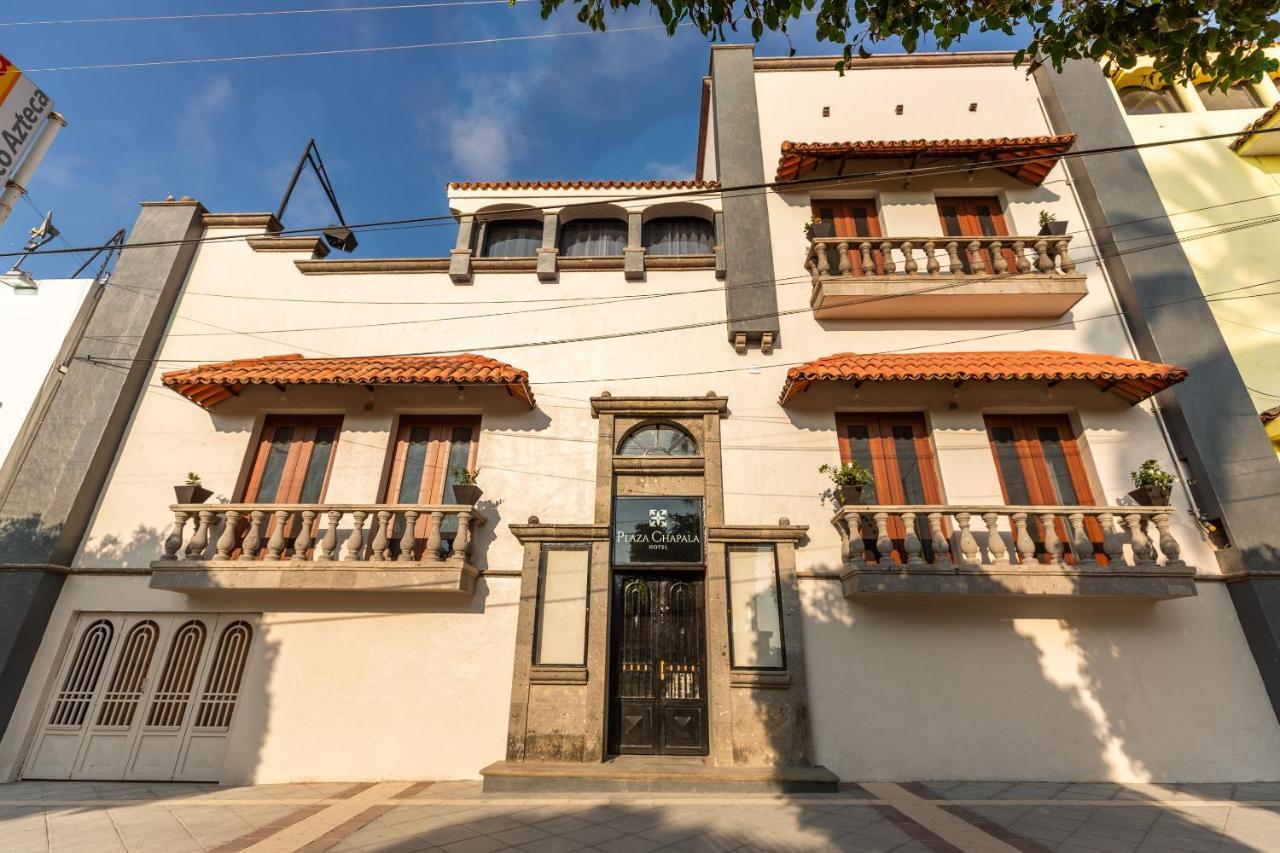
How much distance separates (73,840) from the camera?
5.33 meters

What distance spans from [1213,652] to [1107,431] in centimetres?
347

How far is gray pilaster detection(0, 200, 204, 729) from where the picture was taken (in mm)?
8359

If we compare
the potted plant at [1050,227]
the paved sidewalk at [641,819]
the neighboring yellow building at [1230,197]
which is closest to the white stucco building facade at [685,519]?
the potted plant at [1050,227]

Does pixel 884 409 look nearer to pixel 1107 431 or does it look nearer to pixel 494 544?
pixel 1107 431

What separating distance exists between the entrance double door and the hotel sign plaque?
28 cm

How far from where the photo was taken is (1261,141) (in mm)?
11117

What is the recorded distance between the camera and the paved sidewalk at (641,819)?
17.3 ft

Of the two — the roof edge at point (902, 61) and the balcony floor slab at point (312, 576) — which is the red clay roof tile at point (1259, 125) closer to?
the roof edge at point (902, 61)

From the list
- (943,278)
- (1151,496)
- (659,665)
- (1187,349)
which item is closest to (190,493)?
(659,665)

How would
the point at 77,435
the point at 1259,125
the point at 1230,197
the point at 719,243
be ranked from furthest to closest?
the point at 719,243
the point at 1230,197
the point at 1259,125
the point at 77,435

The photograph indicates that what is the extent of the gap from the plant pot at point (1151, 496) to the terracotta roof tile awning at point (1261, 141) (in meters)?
8.32

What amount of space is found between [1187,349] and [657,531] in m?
9.66

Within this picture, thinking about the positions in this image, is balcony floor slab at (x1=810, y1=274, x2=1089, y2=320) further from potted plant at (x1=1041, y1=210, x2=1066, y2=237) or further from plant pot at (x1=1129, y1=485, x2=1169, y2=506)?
plant pot at (x1=1129, y1=485, x2=1169, y2=506)

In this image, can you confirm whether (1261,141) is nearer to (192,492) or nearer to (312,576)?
(312,576)
